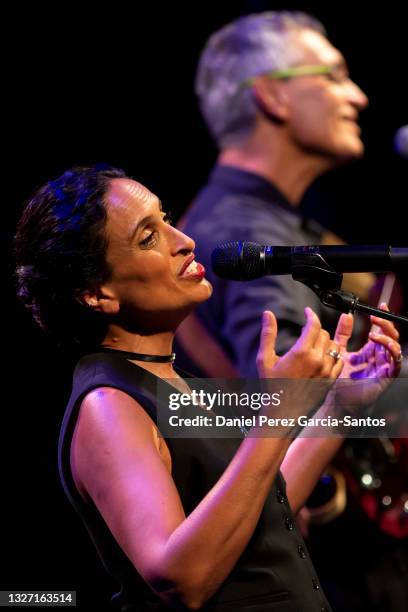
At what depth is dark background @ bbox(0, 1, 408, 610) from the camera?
10.4ft

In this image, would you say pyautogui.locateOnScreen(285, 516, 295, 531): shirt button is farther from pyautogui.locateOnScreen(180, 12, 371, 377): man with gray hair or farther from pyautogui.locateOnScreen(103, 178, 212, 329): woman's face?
pyautogui.locateOnScreen(180, 12, 371, 377): man with gray hair

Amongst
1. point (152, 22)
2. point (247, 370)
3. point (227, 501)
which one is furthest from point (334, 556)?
point (152, 22)

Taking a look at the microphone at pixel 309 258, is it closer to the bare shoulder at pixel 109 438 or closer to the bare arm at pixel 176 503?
the bare arm at pixel 176 503

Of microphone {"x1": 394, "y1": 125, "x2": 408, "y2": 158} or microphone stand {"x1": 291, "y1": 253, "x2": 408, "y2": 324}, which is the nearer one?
microphone stand {"x1": 291, "y1": 253, "x2": 408, "y2": 324}

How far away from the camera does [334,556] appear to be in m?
2.90

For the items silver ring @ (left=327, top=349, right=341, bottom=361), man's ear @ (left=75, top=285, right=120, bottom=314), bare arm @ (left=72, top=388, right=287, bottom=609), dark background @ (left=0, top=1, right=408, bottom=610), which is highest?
man's ear @ (left=75, top=285, right=120, bottom=314)

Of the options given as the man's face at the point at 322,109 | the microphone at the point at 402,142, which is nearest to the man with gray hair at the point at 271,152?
the man's face at the point at 322,109

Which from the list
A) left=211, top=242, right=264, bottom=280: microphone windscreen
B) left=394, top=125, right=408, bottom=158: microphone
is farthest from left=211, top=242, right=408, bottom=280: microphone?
left=394, top=125, right=408, bottom=158: microphone

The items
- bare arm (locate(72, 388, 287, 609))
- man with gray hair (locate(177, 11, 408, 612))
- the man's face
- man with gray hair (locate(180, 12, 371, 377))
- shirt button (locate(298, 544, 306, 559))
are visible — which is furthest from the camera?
the man's face

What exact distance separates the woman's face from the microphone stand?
11.2 inches

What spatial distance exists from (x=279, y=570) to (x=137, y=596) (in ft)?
0.91

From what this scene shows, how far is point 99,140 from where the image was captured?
143 inches

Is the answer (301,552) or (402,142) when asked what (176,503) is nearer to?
(301,552)

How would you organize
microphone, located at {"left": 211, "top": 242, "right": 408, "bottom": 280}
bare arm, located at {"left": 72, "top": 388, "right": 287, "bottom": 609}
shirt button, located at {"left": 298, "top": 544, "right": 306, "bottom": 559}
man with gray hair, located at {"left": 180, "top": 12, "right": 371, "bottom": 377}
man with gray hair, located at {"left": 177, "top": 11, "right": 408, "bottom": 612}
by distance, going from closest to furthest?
bare arm, located at {"left": 72, "top": 388, "right": 287, "bottom": 609} → microphone, located at {"left": 211, "top": 242, "right": 408, "bottom": 280} → shirt button, located at {"left": 298, "top": 544, "right": 306, "bottom": 559} → man with gray hair, located at {"left": 177, "top": 11, "right": 408, "bottom": 612} → man with gray hair, located at {"left": 180, "top": 12, "right": 371, "bottom": 377}
